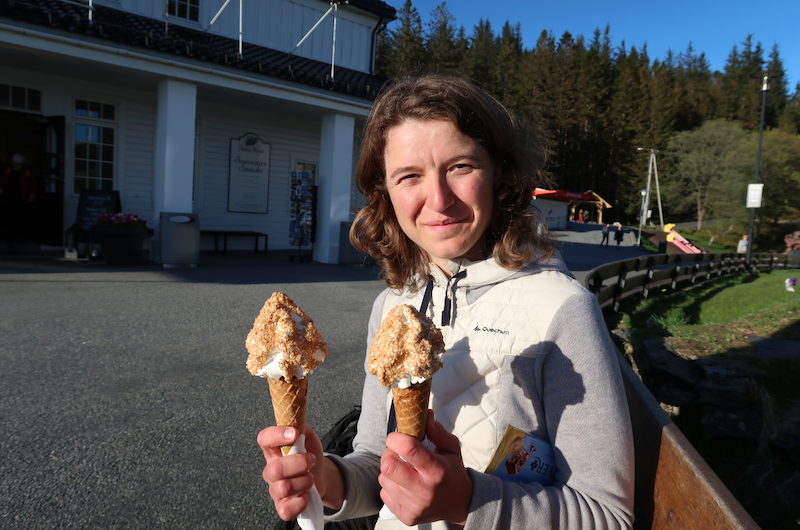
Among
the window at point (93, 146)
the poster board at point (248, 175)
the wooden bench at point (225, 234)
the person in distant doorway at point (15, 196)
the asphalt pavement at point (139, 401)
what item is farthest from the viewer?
the poster board at point (248, 175)

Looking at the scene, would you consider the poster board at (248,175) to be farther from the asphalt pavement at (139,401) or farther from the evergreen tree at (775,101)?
the evergreen tree at (775,101)

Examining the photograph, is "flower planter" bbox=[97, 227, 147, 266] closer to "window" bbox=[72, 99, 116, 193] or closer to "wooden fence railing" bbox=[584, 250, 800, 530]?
"window" bbox=[72, 99, 116, 193]

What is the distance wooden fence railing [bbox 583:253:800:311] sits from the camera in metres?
6.81

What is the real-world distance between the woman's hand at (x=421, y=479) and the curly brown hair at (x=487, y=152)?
1.99ft

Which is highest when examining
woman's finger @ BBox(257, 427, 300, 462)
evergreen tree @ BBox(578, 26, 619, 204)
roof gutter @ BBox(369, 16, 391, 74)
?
evergreen tree @ BBox(578, 26, 619, 204)

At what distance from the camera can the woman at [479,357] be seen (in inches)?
47.6

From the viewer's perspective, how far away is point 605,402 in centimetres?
126

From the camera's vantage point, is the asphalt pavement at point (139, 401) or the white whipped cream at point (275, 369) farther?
the asphalt pavement at point (139, 401)

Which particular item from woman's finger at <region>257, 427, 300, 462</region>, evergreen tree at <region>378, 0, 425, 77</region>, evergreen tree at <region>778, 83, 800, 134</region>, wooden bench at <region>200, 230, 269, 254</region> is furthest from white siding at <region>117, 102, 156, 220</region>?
evergreen tree at <region>778, 83, 800, 134</region>

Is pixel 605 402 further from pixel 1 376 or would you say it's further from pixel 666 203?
pixel 666 203

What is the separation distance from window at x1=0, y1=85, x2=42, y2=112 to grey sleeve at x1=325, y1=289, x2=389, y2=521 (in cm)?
1377

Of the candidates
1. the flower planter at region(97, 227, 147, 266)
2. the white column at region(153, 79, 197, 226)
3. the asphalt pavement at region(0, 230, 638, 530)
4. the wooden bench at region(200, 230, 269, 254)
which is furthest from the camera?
the wooden bench at region(200, 230, 269, 254)

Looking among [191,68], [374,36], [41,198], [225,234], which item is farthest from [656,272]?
[41,198]

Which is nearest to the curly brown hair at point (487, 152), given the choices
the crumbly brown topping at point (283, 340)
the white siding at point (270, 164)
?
the crumbly brown topping at point (283, 340)
